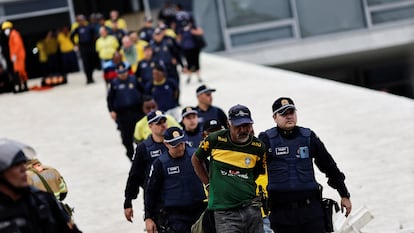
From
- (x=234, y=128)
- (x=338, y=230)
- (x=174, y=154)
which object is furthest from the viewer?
(x=338, y=230)

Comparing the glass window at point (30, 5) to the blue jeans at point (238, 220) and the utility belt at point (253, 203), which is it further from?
the blue jeans at point (238, 220)

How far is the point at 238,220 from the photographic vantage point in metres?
8.45

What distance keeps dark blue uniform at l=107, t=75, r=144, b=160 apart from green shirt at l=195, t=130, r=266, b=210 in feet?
23.2

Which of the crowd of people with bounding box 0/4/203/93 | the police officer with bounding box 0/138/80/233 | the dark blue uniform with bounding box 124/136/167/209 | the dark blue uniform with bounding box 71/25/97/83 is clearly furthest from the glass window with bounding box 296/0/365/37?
the police officer with bounding box 0/138/80/233

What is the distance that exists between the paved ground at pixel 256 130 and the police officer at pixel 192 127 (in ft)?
6.74

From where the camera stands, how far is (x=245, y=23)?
31.2 metres

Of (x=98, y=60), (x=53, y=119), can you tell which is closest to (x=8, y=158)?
(x=53, y=119)

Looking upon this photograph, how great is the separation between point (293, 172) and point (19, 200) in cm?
353

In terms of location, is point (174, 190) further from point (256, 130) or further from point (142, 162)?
point (256, 130)

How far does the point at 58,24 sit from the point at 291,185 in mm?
23962

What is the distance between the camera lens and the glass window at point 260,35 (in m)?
31.2

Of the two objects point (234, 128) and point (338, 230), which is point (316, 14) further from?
point (234, 128)

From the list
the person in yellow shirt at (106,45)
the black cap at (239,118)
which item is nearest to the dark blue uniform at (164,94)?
the black cap at (239,118)

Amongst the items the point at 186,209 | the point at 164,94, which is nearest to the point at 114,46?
the point at 164,94
